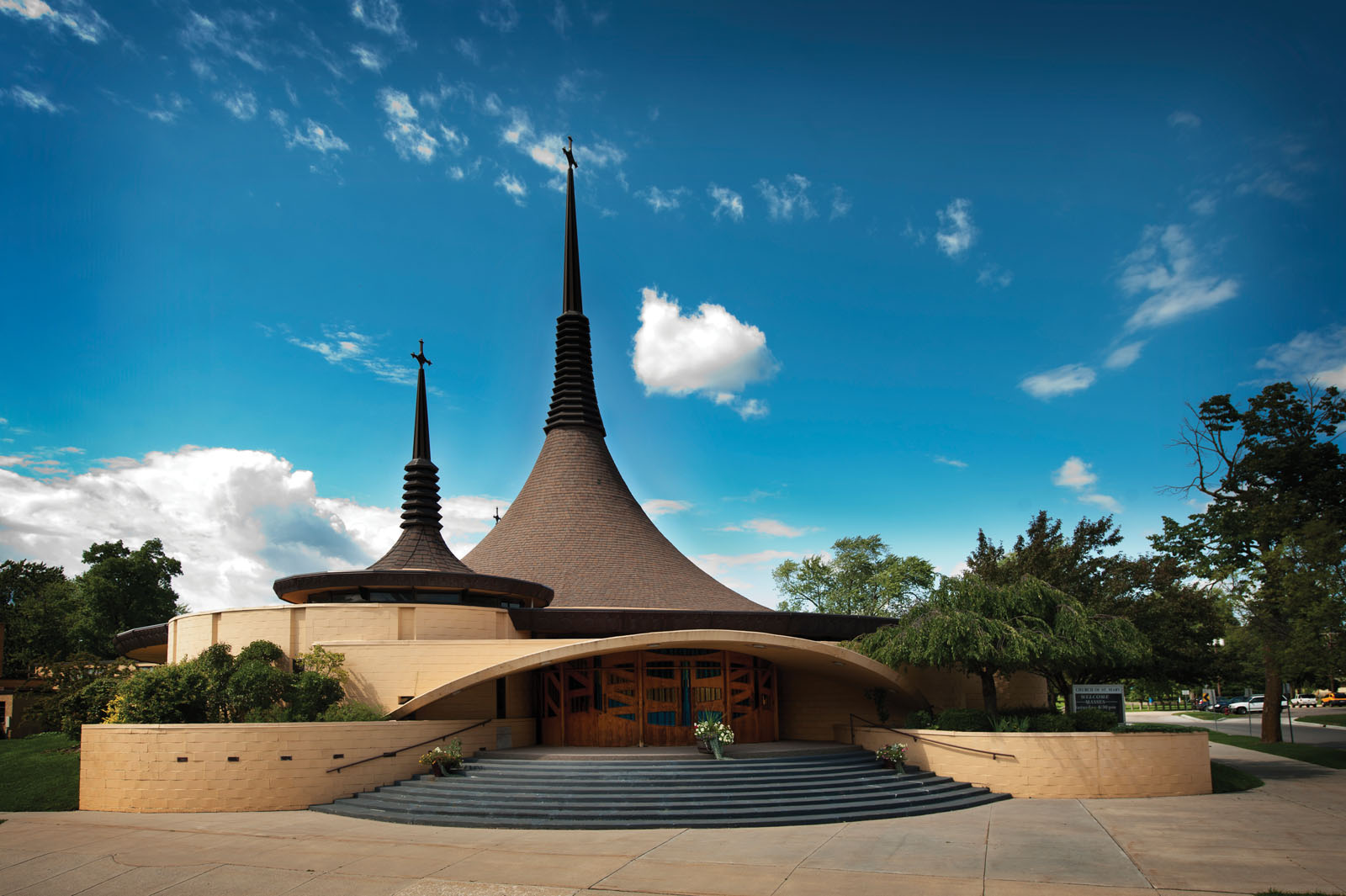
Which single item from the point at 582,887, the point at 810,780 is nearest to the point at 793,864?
the point at 582,887

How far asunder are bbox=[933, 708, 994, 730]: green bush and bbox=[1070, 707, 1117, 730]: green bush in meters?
1.60

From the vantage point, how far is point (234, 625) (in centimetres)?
1862

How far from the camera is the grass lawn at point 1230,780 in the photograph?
55.0 feet

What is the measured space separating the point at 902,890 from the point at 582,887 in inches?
130

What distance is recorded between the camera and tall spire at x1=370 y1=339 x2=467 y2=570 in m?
22.3

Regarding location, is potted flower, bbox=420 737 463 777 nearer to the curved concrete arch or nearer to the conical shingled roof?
the curved concrete arch

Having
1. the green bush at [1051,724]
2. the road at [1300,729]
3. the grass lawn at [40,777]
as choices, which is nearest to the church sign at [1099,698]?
the green bush at [1051,724]

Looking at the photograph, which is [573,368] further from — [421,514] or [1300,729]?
[1300,729]

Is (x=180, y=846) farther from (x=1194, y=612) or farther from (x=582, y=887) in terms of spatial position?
(x=1194, y=612)

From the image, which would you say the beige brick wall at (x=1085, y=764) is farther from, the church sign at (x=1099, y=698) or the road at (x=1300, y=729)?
the road at (x=1300, y=729)

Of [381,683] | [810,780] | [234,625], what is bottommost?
[810,780]

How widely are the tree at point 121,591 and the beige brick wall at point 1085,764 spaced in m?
38.4

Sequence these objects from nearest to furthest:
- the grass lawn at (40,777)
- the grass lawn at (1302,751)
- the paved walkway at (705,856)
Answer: the paved walkway at (705,856), the grass lawn at (40,777), the grass lawn at (1302,751)

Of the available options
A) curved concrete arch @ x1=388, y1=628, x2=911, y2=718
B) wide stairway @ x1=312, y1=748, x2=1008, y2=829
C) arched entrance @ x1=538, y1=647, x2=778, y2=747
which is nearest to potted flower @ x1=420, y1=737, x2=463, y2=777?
wide stairway @ x1=312, y1=748, x2=1008, y2=829
